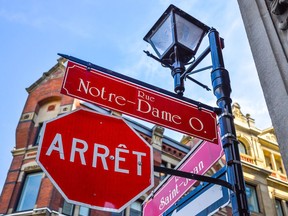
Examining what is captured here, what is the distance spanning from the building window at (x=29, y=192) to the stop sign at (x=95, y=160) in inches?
537

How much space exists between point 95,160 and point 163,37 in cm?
264

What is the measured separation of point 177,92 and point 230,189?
161 centimetres

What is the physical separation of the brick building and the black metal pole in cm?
1228

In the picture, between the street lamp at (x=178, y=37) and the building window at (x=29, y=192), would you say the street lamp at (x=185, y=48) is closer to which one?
the street lamp at (x=178, y=37)

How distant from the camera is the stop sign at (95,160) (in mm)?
3184

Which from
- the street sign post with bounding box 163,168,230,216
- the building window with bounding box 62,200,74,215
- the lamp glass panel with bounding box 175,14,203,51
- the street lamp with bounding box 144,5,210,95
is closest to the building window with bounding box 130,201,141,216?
the building window with bounding box 62,200,74,215

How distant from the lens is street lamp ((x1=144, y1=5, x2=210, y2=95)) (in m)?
5.21

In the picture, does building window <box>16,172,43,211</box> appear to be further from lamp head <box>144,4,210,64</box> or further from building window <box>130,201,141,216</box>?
lamp head <box>144,4,210,64</box>

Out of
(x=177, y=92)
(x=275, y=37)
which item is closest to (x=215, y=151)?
(x=177, y=92)

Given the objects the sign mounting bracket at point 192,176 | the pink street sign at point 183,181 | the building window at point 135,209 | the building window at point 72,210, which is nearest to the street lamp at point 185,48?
the pink street sign at point 183,181

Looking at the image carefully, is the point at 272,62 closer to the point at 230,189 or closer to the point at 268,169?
the point at 230,189

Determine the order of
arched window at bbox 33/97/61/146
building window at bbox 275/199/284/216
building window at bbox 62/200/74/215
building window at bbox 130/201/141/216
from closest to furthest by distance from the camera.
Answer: building window at bbox 62/200/74/215 < building window at bbox 130/201/141/216 < arched window at bbox 33/97/61/146 < building window at bbox 275/199/284/216

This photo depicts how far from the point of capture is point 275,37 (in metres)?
4.95

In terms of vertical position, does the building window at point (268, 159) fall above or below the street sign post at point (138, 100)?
above
